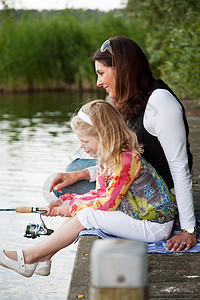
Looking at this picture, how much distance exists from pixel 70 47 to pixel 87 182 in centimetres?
1658

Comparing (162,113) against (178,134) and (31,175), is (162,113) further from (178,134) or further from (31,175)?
(31,175)

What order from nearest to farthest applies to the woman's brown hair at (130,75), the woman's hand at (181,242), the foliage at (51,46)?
the woman's hand at (181,242) → the woman's brown hair at (130,75) → the foliage at (51,46)

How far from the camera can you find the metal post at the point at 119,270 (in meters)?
1.31

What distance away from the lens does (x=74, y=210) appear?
9.82 feet

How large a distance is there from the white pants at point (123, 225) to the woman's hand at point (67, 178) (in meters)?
0.56

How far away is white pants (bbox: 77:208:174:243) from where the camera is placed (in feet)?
9.48

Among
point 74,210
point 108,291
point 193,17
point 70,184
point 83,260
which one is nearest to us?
point 108,291

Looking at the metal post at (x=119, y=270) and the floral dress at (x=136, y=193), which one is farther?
the floral dress at (x=136, y=193)

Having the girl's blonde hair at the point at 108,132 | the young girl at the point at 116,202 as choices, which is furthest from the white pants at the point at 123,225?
the girl's blonde hair at the point at 108,132

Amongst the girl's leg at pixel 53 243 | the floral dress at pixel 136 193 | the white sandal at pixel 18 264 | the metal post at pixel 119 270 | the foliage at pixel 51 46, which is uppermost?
the metal post at pixel 119 270

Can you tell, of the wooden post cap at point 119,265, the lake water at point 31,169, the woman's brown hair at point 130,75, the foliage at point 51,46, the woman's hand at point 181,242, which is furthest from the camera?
the foliage at point 51,46

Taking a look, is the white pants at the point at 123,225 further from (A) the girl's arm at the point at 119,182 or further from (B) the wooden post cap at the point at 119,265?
(B) the wooden post cap at the point at 119,265

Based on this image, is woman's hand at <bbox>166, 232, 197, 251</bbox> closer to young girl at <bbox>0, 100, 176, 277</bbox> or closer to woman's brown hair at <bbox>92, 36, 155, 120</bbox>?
young girl at <bbox>0, 100, 176, 277</bbox>

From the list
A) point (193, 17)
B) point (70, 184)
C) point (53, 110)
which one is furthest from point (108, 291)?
point (53, 110)
